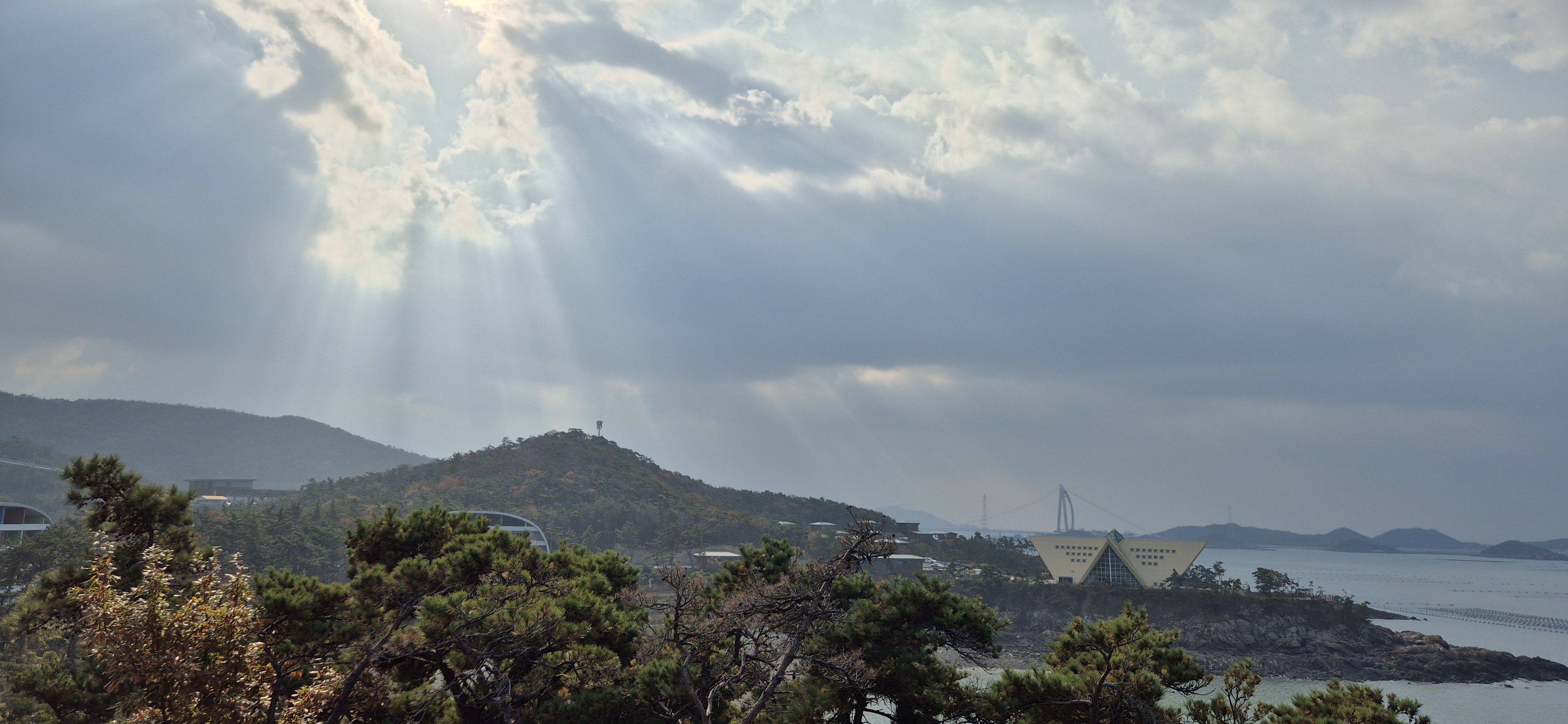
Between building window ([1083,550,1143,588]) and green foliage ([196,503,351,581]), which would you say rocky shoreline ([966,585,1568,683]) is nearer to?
building window ([1083,550,1143,588])

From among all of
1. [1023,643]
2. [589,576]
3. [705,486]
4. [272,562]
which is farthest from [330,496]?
[589,576]

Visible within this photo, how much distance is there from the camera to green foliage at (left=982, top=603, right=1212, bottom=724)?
1202cm

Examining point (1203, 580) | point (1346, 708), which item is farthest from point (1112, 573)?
point (1346, 708)

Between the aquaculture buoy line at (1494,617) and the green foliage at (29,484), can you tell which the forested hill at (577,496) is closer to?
the green foliage at (29,484)

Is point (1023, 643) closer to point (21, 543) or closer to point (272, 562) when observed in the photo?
point (272, 562)

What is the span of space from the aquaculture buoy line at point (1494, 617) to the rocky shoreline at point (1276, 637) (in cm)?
3221

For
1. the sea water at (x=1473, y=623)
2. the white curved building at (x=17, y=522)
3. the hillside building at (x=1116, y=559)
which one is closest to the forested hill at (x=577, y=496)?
the white curved building at (x=17, y=522)

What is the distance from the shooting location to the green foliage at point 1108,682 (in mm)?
12023

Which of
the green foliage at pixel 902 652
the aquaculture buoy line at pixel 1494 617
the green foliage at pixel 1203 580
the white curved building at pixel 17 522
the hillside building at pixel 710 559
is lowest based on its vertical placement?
the aquaculture buoy line at pixel 1494 617

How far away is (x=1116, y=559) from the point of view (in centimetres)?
6900

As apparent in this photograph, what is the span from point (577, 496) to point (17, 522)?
51.5m

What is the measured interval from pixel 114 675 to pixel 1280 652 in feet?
224

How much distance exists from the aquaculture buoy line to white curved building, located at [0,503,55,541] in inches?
4901

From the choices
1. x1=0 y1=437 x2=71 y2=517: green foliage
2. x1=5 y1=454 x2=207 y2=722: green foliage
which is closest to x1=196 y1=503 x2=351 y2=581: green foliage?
x1=5 y1=454 x2=207 y2=722: green foliage
